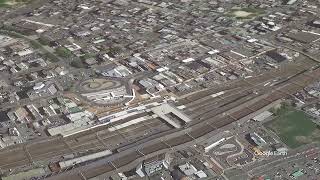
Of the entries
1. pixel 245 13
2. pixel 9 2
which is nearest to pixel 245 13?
pixel 245 13

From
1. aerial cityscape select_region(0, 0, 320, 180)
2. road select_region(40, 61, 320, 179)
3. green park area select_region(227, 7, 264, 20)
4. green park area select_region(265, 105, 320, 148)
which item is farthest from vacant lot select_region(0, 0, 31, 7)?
green park area select_region(265, 105, 320, 148)

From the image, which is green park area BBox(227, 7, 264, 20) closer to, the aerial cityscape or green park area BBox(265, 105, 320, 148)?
the aerial cityscape

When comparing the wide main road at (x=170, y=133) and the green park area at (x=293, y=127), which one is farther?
the green park area at (x=293, y=127)

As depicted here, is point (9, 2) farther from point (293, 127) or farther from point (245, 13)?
point (293, 127)

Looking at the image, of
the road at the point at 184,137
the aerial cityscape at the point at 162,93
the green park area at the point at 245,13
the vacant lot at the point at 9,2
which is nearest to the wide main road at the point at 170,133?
the road at the point at 184,137

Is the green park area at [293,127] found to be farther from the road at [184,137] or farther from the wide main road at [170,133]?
the wide main road at [170,133]

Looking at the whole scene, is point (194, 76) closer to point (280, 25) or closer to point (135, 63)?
point (135, 63)
